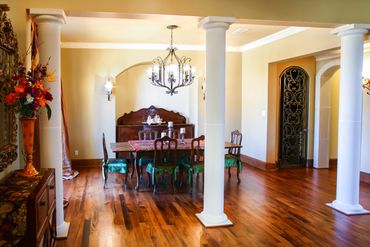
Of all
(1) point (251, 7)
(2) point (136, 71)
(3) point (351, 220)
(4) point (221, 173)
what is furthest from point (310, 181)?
(2) point (136, 71)

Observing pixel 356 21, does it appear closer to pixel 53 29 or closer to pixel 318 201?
pixel 318 201

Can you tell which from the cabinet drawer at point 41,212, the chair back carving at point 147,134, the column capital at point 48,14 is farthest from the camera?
the chair back carving at point 147,134

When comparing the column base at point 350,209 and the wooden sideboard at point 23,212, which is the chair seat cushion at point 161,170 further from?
the wooden sideboard at point 23,212

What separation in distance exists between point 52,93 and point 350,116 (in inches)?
146

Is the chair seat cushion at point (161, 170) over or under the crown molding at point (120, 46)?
under

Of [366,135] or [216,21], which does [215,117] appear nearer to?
[216,21]

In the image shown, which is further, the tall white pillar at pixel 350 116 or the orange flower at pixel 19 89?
the tall white pillar at pixel 350 116

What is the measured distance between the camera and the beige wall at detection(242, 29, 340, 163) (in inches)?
249

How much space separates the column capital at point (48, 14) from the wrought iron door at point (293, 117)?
5137 millimetres

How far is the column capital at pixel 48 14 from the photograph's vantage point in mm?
3641

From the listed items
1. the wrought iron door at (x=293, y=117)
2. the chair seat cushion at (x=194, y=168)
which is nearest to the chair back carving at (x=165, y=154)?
the chair seat cushion at (x=194, y=168)

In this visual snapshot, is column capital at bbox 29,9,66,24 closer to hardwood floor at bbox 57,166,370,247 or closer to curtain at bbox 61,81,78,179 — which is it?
hardwood floor at bbox 57,166,370,247

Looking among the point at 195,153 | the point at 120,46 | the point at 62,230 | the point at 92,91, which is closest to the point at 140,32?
the point at 120,46

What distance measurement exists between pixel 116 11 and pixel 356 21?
3.04 m
